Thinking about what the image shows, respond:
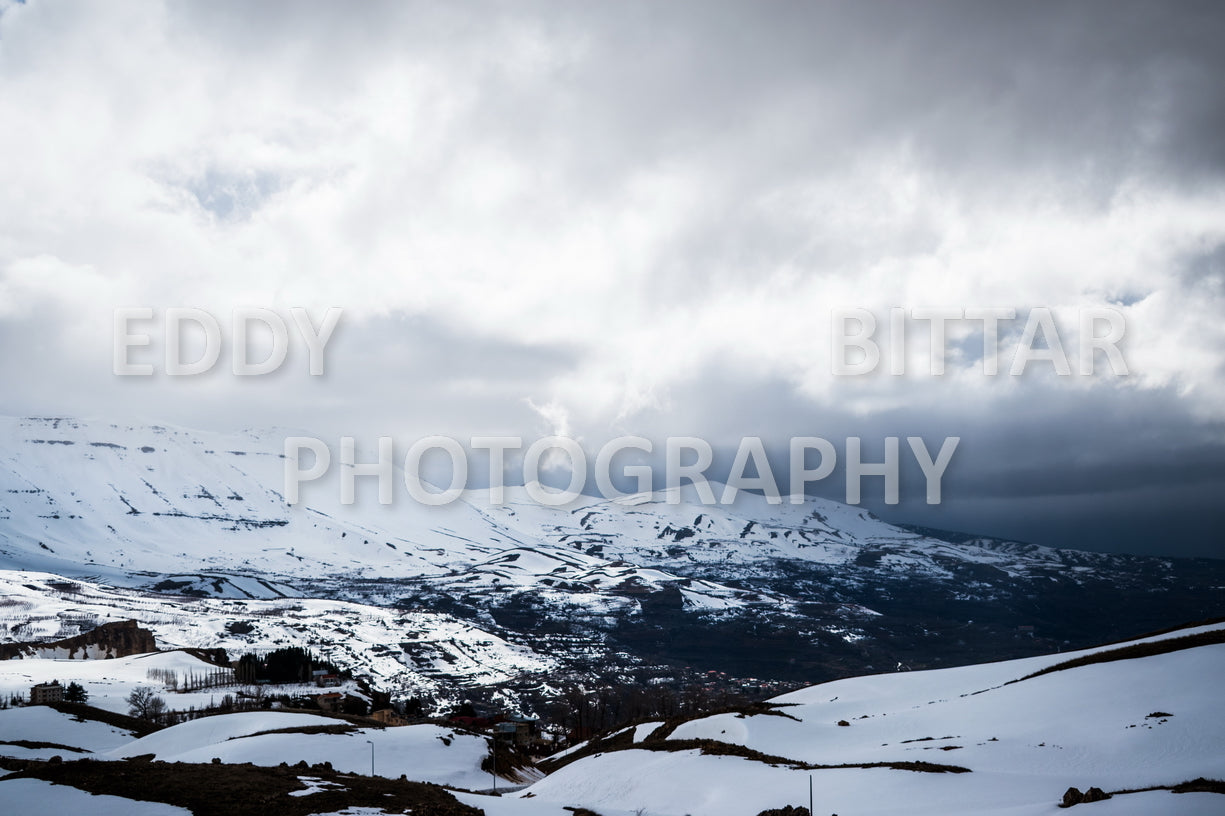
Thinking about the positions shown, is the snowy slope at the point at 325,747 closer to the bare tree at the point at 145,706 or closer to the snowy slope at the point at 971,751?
the snowy slope at the point at 971,751

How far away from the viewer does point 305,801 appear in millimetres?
29812

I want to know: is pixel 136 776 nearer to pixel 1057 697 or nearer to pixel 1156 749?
pixel 1156 749

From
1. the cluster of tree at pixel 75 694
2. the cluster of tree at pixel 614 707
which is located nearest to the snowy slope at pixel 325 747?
the cluster of tree at pixel 75 694

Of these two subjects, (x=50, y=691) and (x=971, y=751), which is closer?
(x=971, y=751)


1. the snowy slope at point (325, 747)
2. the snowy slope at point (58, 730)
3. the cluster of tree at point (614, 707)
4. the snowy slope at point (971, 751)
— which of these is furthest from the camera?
the cluster of tree at point (614, 707)

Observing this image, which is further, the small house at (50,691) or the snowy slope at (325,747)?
the small house at (50,691)

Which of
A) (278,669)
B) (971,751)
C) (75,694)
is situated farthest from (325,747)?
(278,669)

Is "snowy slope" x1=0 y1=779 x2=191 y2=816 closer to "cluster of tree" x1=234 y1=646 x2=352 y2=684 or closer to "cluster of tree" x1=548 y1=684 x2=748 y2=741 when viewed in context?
"cluster of tree" x1=548 y1=684 x2=748 y2=741

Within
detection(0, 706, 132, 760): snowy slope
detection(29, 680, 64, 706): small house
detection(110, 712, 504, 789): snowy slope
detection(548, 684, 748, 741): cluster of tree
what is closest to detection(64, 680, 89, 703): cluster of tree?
detection(29, 680, 64, 706): small house

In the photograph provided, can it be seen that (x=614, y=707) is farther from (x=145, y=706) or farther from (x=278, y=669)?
(x=145, y=706)

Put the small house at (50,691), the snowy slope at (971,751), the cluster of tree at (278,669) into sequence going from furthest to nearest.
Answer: the cluster of tree at (278,669)
the small house at (50,691)
the snowy slope at (971,751)

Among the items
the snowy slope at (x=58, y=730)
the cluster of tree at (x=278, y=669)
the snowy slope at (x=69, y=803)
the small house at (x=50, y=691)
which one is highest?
the snowy slope at (x=69, y=803)

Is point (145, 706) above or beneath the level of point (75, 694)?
beneath

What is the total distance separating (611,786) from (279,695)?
94276 mm
